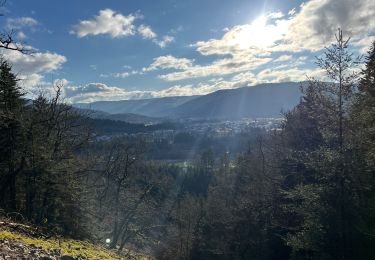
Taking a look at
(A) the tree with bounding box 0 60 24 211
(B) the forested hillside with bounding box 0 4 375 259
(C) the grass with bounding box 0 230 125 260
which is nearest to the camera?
(C) the grass with bounding box 0 230 125 260

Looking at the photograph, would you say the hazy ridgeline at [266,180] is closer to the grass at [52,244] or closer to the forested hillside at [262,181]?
the forested hillside at [262,181]

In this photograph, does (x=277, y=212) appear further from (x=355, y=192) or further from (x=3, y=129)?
(x=3, y=129)

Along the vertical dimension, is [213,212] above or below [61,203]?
below

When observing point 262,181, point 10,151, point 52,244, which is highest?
point 10,151

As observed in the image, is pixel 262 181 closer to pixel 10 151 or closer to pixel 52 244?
pixel 10 151

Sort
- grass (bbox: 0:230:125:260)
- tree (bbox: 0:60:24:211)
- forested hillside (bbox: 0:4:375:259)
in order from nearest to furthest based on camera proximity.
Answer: grass (bbox: 0:230:125:260) < forested hillside (bbox: 0:4:375:259) < tree (bbox: 0:60:24:211)

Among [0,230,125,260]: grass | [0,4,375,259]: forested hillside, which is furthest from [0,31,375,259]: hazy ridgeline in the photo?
[0,230,125,260]: grass

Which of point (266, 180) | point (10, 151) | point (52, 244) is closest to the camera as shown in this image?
point (52, 244)

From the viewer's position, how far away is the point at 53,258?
1152cm

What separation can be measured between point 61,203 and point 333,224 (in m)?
18.1

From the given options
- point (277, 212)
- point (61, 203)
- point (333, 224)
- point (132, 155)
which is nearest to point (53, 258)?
point (333, 224)

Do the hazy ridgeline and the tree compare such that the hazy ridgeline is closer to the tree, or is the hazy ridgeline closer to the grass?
the tree

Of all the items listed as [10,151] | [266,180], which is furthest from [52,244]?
[266,180]

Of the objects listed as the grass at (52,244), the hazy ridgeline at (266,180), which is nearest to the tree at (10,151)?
the hazy ridgeline at (266,180)
